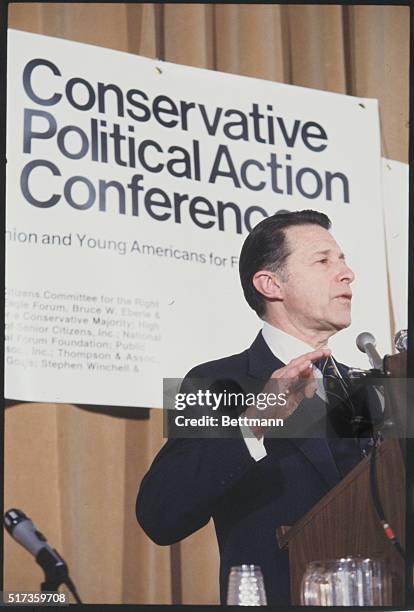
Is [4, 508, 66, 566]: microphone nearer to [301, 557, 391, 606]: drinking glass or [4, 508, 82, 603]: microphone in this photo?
[4, 508, 82, 603]: microphone

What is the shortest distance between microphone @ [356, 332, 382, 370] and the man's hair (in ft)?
0.92

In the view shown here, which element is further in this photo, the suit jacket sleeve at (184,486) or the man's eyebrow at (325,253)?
the man's eyebrow at (325,253)

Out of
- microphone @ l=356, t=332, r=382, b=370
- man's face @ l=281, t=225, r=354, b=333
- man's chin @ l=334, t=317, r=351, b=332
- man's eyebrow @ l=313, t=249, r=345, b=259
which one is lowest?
microphone @ l=356, t=332, r=382, b=370

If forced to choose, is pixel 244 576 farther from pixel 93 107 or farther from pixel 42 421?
pixel 93 107

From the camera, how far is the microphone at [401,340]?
316 centimetres

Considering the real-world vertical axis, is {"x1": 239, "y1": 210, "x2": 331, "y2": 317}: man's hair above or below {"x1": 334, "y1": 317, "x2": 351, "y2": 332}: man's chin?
above

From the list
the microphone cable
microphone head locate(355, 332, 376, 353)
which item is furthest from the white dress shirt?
the microphone cable

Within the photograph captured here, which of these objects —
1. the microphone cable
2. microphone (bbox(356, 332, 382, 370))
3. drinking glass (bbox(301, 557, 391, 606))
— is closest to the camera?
drinking glass (bbox(301, 557, 391, 606))

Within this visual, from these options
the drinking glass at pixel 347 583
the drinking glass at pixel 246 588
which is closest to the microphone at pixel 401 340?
the drinking glass at pixel 347 583

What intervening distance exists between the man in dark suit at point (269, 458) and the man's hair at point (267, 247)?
0.06m

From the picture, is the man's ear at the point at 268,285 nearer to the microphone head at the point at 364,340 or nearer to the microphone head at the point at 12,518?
the microphone head at the point at 364,340

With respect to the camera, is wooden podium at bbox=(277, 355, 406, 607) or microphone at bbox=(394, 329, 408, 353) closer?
wooden podium at bbox=(277, 355, 406, 607)

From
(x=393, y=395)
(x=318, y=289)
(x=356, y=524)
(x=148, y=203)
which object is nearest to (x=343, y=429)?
(x=393, y=395)

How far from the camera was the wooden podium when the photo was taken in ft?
9.53
